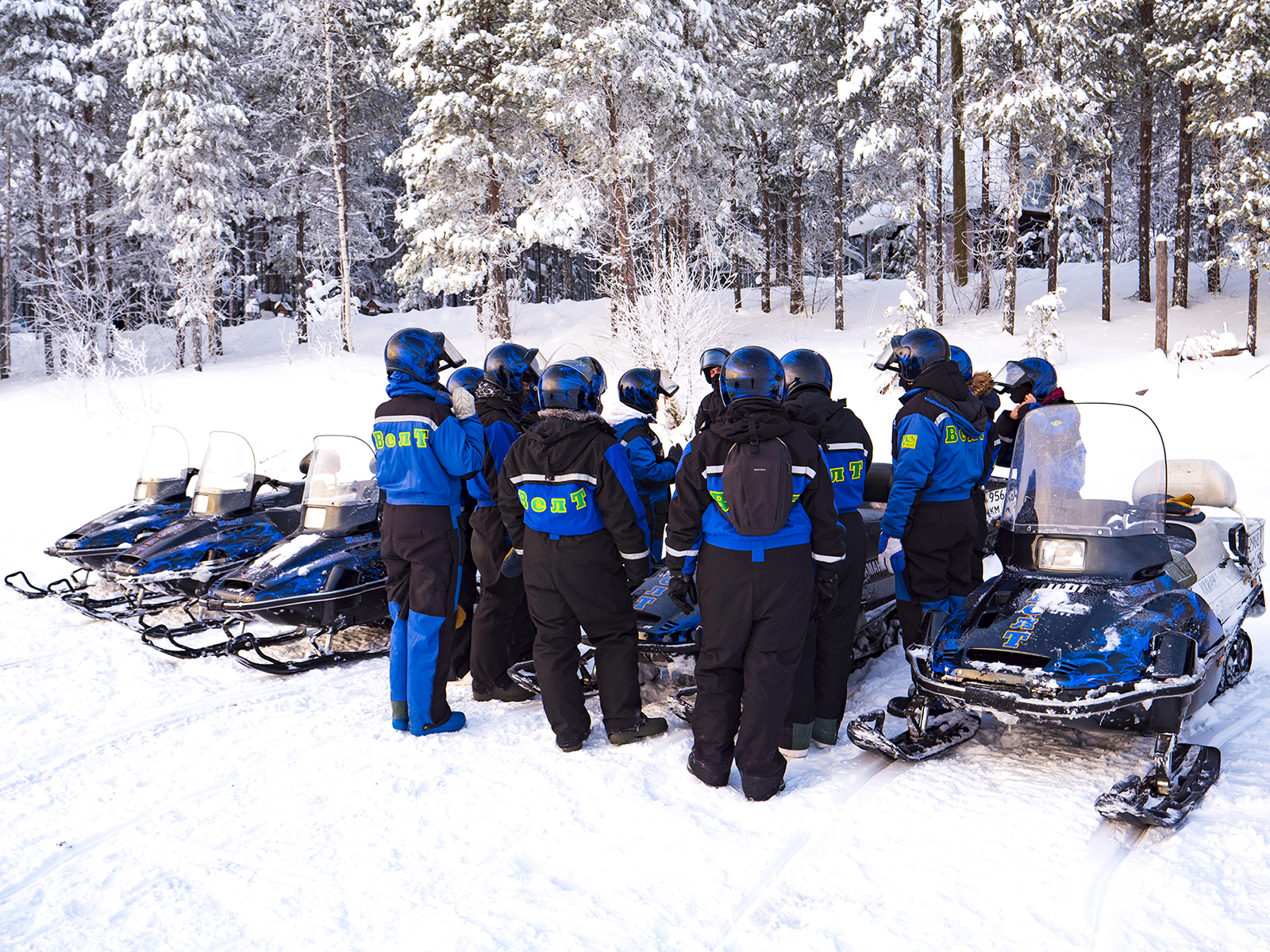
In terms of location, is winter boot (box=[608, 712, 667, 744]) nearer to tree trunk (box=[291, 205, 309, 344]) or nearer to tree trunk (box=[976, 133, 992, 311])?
tree trunk (box=[976, 133, 992, 311])

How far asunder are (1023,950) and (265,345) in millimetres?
27147

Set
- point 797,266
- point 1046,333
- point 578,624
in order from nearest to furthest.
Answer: point 578,624 < point 1046,333 < point 797,266

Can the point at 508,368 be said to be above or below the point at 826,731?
above

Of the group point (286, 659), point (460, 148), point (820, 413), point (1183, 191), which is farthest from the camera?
point (1183, 191)

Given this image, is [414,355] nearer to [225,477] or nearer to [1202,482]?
[225,477]

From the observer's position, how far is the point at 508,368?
5504mm

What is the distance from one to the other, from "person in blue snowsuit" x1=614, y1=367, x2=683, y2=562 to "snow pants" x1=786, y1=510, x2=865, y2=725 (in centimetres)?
99

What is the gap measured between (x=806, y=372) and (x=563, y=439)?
1.28 meters

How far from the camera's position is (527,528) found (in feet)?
14.2

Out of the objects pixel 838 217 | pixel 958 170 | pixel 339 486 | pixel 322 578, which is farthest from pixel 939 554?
pixel 958 170

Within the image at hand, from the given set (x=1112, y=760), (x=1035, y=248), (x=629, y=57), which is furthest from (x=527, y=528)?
(x=1035, y=248)

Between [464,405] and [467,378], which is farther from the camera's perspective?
[467,378]

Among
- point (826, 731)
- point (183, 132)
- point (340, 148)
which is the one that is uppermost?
point (183, 132)

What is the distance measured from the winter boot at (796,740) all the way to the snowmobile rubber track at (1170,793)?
49.7 inches
